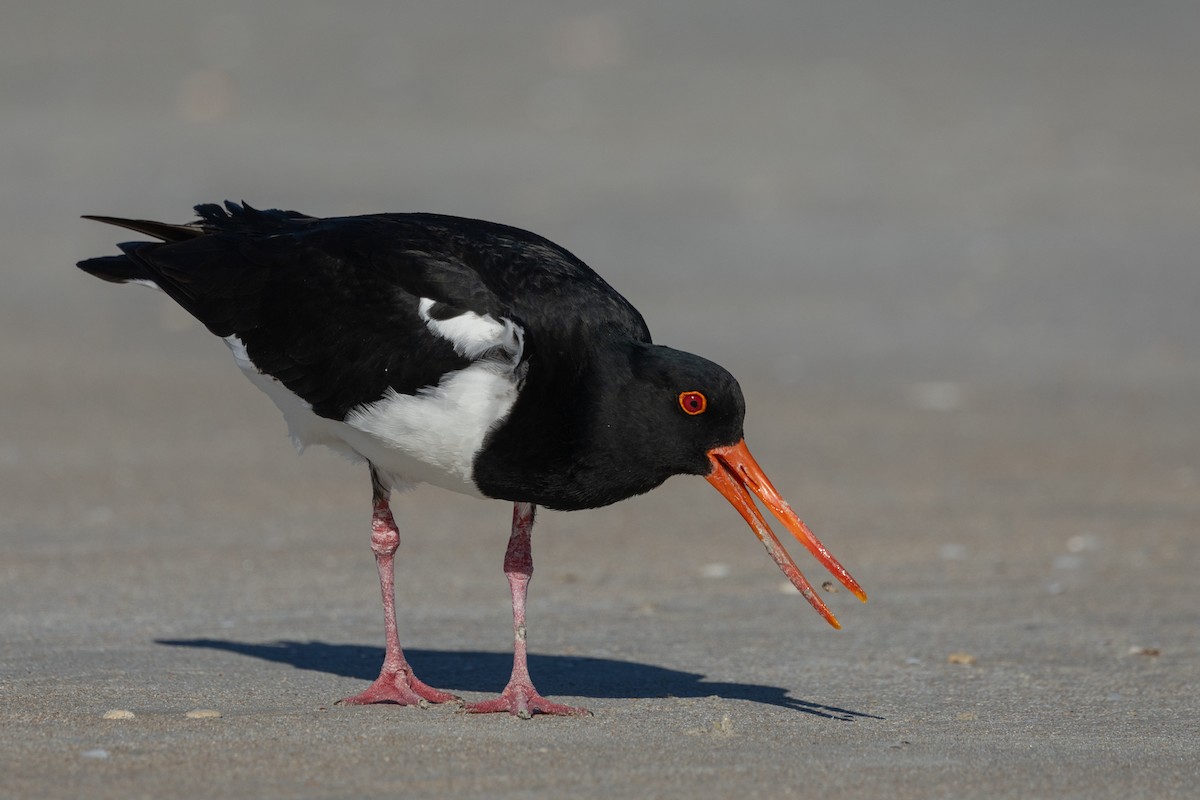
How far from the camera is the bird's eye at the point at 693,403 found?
583 cm

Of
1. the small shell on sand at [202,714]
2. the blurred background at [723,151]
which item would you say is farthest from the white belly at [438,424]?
the blurred background at [723,151]

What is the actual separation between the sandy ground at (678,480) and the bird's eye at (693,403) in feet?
3.31

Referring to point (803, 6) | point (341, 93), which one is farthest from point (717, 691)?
point (803, 6)

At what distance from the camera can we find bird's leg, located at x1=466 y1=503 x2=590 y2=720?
5.94 metres

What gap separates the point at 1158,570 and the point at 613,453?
12.9ft

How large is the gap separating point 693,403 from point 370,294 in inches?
48.4

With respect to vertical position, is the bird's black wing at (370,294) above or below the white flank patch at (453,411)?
above

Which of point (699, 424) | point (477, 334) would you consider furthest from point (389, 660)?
point (699, 424)

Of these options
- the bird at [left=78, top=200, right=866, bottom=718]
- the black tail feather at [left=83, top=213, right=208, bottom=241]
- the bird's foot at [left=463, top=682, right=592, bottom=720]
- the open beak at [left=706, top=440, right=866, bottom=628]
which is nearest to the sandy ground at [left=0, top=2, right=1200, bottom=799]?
the bird's foot at [left=463, top=682, right=592, bottom=720]

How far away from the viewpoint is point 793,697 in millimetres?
6379

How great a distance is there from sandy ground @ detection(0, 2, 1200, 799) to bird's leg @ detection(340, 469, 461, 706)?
0.24 m

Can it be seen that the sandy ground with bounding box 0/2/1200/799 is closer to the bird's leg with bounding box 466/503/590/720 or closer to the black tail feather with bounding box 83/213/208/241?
the bird's leg with bounding box 466/503/590/720

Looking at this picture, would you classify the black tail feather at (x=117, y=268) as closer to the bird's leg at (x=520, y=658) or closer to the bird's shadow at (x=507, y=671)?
the bird's shadow at (x=507, y=671)

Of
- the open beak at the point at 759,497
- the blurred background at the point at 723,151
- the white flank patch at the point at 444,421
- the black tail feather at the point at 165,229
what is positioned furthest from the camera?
the blurred background at the point at 723,151
